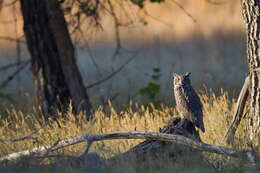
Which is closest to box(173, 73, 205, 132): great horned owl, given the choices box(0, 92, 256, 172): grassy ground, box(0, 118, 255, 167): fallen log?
box(0, 92, 256, 172): grassy ground

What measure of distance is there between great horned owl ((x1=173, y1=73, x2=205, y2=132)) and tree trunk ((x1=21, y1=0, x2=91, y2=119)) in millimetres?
3358

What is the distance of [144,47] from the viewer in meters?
20.5

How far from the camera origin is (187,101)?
7648 mm

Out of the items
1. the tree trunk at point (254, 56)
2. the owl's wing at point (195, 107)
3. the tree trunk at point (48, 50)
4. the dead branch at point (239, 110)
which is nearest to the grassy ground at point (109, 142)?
the dead branch at point (239, 110)

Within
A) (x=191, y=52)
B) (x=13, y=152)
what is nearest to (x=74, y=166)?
(x=13, y=152)

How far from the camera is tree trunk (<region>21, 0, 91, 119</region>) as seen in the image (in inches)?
427

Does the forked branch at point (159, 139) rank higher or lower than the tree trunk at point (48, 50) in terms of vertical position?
lower

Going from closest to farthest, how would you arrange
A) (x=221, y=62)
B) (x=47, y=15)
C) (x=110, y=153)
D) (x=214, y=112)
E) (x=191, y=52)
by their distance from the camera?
(x=110, y=153)
(x=214, y=112)
(x=47, y=15)
(x=221, y=62)
(x=191, y=52)

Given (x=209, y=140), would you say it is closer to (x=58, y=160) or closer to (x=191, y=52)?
(x=58, y=160)

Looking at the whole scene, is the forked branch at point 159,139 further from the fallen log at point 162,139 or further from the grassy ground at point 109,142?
the grassy ground at point 109,142

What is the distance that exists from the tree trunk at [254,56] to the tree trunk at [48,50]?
3.60 m

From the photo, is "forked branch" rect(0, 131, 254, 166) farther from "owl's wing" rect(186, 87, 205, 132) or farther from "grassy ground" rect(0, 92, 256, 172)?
"owl's wing" rect(186, 87, 205, 132)

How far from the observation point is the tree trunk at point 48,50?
10.9 m

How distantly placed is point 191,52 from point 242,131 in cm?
1183
